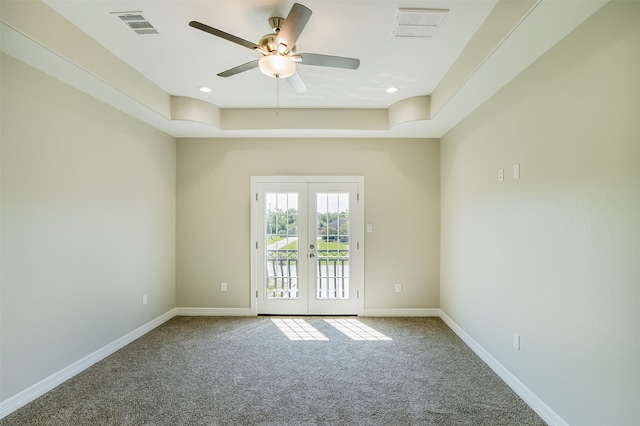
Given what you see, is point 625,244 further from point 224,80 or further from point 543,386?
point 224,80

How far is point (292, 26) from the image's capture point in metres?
1.89

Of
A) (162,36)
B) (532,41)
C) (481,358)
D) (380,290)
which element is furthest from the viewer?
(380,290)

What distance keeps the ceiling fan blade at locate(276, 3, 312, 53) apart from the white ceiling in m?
0.26

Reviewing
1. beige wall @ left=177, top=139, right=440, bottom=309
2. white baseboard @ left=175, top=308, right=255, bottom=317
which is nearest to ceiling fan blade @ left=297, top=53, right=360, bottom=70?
beige wall @ left=177, top=139, right=440, bottom=309

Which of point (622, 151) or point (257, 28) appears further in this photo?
point (257, 28)

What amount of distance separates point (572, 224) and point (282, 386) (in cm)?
254

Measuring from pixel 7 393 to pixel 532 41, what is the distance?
4.53 m

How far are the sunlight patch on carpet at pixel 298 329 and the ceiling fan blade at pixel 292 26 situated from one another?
3.10 meters

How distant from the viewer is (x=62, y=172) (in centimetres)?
263

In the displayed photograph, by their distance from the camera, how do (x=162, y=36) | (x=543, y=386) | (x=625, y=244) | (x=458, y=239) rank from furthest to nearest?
(x=458, y=239)
(x=162, y=36)
(x=543, y=386)
(x=625, y=244)

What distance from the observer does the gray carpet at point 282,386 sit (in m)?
2.18

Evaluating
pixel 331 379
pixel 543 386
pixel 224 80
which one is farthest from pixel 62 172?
pixel 543 386

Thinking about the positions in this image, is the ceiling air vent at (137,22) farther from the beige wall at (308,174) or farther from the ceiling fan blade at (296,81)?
the beige wall at (308,174)

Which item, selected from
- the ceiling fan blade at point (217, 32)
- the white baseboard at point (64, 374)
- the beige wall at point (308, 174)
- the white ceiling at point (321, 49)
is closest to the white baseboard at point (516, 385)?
A: the beige wall at point (308, 174)
